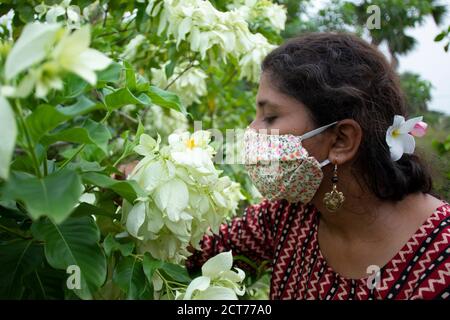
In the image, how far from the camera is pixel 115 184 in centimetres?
81

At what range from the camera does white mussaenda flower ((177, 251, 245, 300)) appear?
35.5 inches

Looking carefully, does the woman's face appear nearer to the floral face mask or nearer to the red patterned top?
the floral face mask

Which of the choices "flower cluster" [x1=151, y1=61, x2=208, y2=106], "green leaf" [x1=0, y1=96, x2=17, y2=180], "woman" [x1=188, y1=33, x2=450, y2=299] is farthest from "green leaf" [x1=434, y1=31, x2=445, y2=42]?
"green leaf" [x1=0, y1=96, x2=17, y2=180]

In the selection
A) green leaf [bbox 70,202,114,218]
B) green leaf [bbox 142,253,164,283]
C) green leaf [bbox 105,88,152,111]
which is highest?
green leaf [bbox 105,88,152,111]

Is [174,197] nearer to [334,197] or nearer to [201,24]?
[334,197]

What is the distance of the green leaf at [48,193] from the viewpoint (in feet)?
1.95

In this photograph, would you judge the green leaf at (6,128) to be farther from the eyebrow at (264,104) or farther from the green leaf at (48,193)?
the eyebrow at (264,104)

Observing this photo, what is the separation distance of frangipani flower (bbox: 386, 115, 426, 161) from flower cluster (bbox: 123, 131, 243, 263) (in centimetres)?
58

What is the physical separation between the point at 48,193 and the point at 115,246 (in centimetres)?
32

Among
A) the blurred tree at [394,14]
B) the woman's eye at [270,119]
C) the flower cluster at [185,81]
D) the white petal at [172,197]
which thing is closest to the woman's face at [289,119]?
the woman's eye at [270,119]

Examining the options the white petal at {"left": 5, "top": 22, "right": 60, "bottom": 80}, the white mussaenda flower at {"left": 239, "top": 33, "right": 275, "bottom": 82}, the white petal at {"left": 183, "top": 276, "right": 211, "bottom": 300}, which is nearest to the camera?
the white petal at {"left": 5, "top": 22, "right": 60, "bottom": 80}
